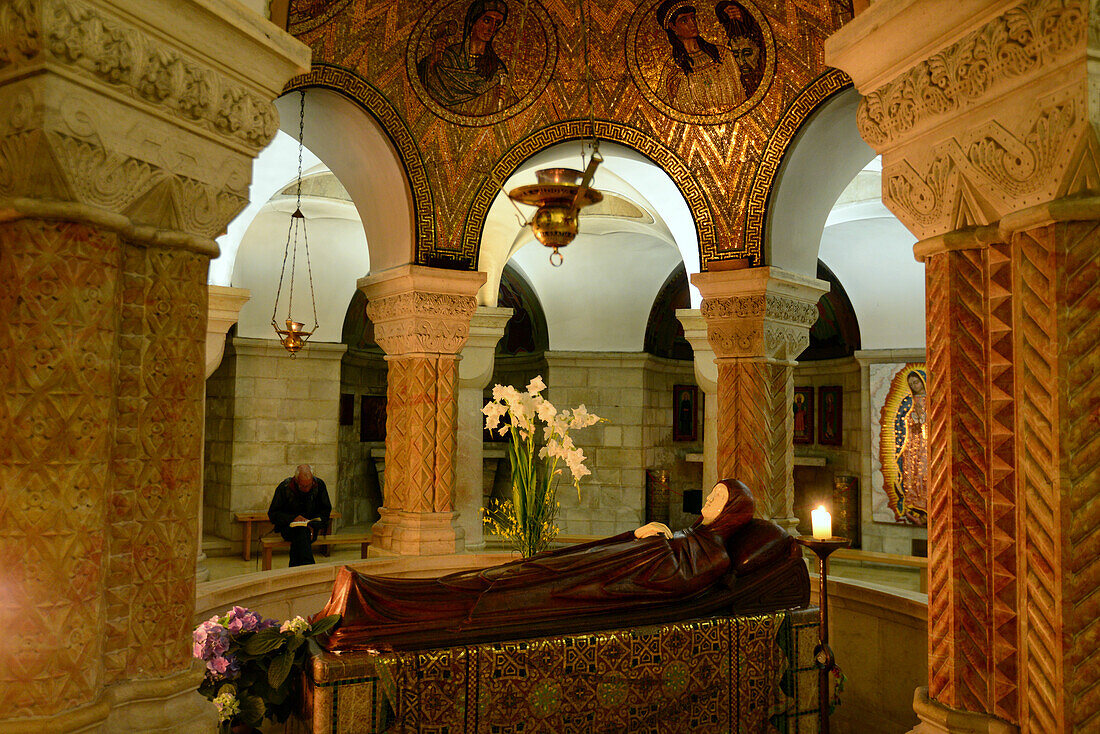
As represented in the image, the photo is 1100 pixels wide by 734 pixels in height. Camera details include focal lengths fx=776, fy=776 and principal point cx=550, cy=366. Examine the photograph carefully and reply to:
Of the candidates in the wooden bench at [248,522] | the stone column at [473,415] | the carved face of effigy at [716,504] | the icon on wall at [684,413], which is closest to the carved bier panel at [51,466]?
the carved face of effigy at [716,504]

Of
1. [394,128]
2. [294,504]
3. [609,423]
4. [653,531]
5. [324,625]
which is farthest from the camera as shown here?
[609,423]

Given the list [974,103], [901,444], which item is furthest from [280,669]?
[901,444]

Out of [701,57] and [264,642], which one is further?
[701,57]

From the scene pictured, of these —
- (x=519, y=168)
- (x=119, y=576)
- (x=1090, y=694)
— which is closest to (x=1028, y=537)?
(x=1090, y=694)

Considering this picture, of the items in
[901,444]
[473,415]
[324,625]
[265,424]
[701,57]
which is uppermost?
[701,57]

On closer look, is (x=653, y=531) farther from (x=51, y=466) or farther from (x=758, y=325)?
(x=758, y=325)

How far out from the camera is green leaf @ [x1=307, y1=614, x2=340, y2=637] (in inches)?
120

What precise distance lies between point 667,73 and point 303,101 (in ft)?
9.04

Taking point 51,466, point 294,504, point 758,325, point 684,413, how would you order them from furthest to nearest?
point 684,413 → point 294,504 → point 758,325 → point 51,466

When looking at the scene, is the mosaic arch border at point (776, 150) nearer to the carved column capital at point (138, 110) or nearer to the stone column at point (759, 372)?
the stone column at point (759, 372)

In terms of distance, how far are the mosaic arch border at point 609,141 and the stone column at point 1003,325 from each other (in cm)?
352

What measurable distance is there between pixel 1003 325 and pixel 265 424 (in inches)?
366

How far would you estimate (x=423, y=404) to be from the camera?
6.03m

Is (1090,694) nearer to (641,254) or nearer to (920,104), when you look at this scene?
(920,104)
